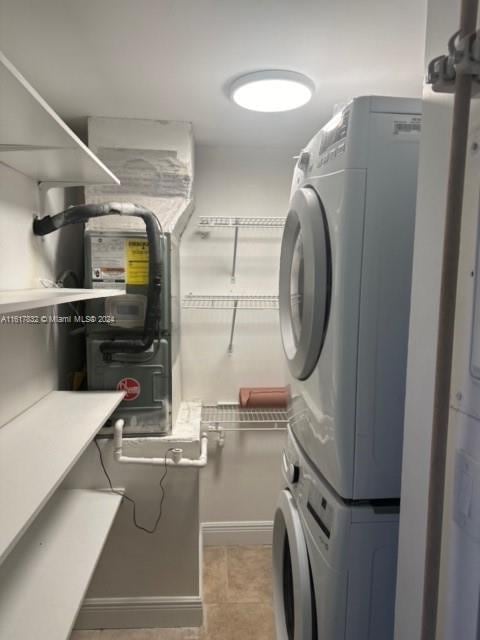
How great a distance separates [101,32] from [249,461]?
6.97 ft

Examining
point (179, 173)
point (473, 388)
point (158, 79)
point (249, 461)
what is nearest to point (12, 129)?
point (158, 79)

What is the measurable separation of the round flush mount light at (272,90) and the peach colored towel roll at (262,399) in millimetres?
1421

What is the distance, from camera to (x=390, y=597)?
0.95 metres

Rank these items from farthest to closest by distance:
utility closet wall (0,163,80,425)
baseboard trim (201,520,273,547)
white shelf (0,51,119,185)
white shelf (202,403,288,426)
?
baseboard trim (201,520,273,547) → white shelf (202,403,288,426) → utility closet wall (0,163,80,425) → white shelf (0,51,119,185)

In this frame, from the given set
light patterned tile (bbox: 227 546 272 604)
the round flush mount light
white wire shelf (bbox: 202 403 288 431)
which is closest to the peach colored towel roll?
white wire shelf (bbox: 202 403 288 431)

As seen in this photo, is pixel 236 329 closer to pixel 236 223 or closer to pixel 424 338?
pixel 236 223

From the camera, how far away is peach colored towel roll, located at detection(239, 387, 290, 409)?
2.27m

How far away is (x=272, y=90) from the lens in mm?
1515

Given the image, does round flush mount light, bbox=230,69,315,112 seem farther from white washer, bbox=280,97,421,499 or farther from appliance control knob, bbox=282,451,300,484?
appliance control knob, bbox=282,451,300,484

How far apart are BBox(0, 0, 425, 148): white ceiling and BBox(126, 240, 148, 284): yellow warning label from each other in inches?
23.5

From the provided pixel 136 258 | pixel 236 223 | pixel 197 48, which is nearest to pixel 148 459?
pixel 136 258

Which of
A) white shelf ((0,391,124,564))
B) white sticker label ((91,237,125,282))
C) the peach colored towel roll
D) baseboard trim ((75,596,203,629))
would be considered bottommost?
baseboard trim ((75,596,203,629))

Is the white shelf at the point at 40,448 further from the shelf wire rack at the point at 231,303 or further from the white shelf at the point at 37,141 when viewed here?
the white shelf at the point at 37,141

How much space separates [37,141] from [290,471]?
1258 mm
